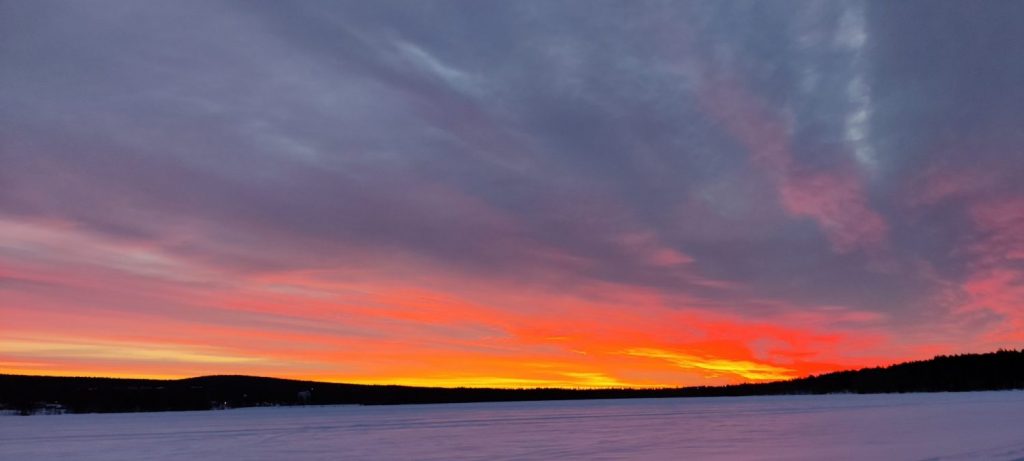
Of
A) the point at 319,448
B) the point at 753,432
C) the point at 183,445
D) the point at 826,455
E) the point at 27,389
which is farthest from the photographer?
the point at 27,389

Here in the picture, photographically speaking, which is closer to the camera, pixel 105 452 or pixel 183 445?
pixel 105 452

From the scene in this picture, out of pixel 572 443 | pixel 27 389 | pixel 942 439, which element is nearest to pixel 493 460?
pixel 572 443

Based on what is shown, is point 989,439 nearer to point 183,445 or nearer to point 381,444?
point 381,444

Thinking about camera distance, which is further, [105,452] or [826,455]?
[105,452]

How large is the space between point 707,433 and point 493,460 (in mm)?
21586

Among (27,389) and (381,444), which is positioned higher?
(27,389)

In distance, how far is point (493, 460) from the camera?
1305 inches

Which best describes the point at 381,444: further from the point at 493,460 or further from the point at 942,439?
the point at 942,439

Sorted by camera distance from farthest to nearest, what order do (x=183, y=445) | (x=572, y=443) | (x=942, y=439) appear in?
(x=183, y=445) < (x=572, y=443) < (x=942, y=439)

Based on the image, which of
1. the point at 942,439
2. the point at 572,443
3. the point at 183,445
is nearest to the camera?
the point at 942,439

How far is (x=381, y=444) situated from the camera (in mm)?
48219

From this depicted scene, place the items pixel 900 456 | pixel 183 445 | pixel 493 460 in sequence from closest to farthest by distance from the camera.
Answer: pixel 900 456
pixel 493 460
pixel 183 445

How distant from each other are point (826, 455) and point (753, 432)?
18.9m

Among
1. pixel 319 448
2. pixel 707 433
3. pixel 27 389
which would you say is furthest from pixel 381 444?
pixel 27 389
